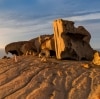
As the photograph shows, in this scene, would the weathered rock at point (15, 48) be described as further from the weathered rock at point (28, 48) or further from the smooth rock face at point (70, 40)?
the smooth rock face at point (70, 40)

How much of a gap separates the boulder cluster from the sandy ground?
54.6 inches

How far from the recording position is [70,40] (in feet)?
62.4

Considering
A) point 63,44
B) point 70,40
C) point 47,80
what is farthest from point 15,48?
point 47,80

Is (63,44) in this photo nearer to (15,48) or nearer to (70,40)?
(70,40)

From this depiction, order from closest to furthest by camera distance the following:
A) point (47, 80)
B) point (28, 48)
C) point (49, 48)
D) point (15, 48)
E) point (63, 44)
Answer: point (47, 80) < point (63, 44) < point (49, 48) < point (28, 48) < point (15, 48)

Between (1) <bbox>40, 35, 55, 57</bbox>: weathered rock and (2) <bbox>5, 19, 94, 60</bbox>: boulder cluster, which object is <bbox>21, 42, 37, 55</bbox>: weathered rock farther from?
(1) <bbox>40, 35, 55, 57</bbox>: weathered rock

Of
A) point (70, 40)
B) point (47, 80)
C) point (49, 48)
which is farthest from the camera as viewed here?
point (49, 48)

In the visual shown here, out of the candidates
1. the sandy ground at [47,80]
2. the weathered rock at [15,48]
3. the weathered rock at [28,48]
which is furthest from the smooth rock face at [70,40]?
the weathered rock at [15,48]

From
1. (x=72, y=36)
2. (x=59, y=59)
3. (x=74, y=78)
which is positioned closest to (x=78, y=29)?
(x=72, y=36)

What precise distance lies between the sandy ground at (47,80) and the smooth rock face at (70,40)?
4.33 ft

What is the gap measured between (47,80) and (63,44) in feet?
13.6

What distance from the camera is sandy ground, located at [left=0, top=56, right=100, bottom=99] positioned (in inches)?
543

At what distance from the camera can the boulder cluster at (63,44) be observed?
62.0 feet

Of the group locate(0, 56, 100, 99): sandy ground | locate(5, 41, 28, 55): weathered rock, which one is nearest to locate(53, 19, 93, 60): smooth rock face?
locate(0, 56, 100, 99): sandy ground
